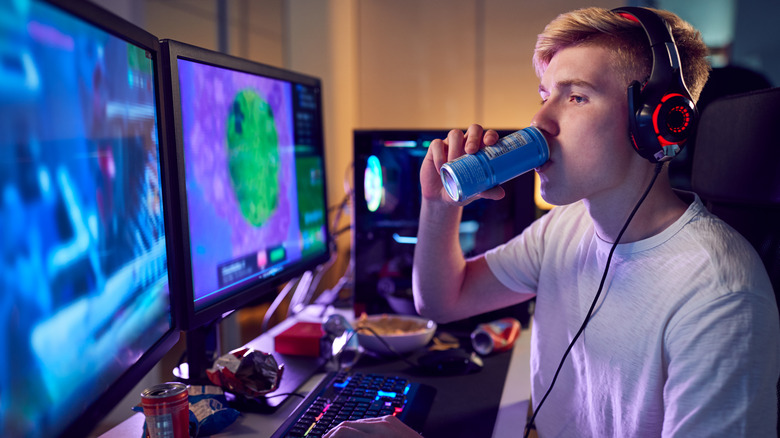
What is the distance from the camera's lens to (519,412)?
3.07ft

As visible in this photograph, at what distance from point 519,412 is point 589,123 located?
504 millimetres

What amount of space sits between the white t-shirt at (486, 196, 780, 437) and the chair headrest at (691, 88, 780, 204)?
10 centimetres

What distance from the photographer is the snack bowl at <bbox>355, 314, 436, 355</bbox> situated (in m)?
1.16

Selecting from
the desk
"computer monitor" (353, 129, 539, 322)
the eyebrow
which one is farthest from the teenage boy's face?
"computer monitor" (353, 129, 539, 322)

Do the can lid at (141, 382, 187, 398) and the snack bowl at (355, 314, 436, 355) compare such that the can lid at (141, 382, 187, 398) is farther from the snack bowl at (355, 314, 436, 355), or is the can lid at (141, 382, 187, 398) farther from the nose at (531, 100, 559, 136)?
the nose at (531, 100, 559, 136)

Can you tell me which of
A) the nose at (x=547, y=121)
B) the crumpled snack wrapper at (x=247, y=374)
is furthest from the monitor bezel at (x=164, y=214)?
the nose at (x=547, y=121)

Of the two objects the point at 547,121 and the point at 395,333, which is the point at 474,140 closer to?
the point at 547,121

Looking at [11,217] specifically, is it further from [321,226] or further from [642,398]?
[321,226]

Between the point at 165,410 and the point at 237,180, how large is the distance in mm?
417

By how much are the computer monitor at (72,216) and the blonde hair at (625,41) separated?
65cm

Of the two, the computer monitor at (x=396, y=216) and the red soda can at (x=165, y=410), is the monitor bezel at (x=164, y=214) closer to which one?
the red soda can at (x=165, y=410)

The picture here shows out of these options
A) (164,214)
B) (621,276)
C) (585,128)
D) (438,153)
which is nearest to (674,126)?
(585,128)

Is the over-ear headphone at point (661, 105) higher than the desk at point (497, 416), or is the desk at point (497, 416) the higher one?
the over-ear headphone at point (661, 105)

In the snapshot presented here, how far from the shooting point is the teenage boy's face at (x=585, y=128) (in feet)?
2.79
